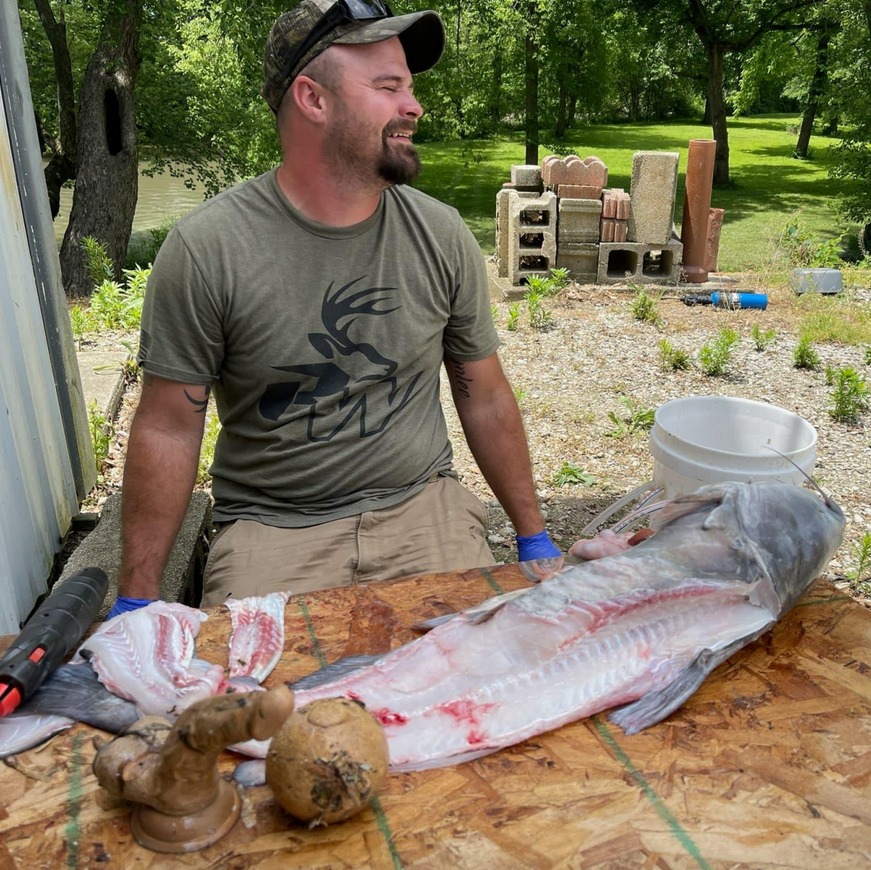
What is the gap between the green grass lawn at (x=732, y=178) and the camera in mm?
14531

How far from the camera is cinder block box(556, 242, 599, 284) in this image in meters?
9.11

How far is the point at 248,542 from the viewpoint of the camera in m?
2.63

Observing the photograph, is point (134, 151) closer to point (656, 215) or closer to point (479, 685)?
point (656, 215)

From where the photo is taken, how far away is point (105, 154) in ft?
32.2

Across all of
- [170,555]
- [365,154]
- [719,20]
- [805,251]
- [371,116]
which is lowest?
[805,251]

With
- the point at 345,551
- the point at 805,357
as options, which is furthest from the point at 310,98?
the point at 805,357

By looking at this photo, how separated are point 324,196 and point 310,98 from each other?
11.5 inches

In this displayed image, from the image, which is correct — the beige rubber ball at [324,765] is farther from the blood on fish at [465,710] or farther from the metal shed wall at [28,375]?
the metal shed wall at [28,375]

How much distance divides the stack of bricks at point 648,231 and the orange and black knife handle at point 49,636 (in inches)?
308

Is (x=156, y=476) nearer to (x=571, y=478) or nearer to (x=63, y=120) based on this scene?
(x=571, y=478)

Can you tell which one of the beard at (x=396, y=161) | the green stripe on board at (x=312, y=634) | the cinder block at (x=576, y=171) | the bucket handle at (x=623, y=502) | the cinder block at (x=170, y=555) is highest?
the beard at (x=396, y=161)

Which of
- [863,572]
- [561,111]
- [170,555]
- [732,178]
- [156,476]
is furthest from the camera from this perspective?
[732,178]

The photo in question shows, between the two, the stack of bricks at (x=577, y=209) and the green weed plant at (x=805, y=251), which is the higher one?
the stack of bricks at (x=577, y=209)

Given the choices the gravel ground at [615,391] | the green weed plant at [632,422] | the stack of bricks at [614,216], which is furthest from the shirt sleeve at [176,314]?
the stack of bricks at [614,216]
